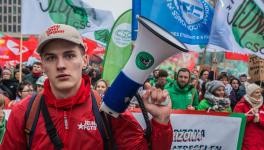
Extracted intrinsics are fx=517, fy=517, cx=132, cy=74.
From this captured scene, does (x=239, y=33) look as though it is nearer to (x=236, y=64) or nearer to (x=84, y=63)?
(x=84, y=63)

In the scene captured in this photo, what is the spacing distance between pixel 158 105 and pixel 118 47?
700 centimetres

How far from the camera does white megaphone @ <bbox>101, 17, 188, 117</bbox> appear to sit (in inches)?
95.3

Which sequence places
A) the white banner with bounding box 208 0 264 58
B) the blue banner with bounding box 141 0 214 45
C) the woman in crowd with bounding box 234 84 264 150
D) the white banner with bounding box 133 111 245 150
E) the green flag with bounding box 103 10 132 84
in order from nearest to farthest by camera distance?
the white banner with bounding box 133 111 245 150 → the woman in crowd with bounding box 234 84 264 150 → the blue banner with bounding box 141 0 214 45 → the white banner with bounding box 208 0 264 58 → the green flag with bounding box 103 10 132 84

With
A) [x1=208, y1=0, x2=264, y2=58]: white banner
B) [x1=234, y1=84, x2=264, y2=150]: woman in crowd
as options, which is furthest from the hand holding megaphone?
[x1=208, y1=0, x2=264, y2=58]: white banner

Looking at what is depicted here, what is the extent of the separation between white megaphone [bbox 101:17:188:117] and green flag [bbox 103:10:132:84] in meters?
6.53

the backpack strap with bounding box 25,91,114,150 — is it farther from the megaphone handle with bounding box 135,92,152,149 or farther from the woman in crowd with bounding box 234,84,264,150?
the woman in crowd with bounding box 234,84,264,150

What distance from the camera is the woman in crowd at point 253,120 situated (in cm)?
638

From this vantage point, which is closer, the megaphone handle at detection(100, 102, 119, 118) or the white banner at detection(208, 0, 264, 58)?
the megaphone handle at detection(100, 102, 119, 118)

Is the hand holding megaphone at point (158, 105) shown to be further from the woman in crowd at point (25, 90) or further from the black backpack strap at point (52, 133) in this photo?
the woman in crowd at point (25, 90)

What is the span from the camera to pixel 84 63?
2.84 m

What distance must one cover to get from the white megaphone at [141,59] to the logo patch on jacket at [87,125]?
0.44 ft

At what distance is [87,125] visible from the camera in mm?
2688

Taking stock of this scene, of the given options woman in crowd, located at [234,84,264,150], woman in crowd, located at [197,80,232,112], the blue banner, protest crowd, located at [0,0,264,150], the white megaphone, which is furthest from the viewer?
the blue banner

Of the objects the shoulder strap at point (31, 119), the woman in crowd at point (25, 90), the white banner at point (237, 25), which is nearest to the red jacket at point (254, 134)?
the white banner at point (237, 25)
